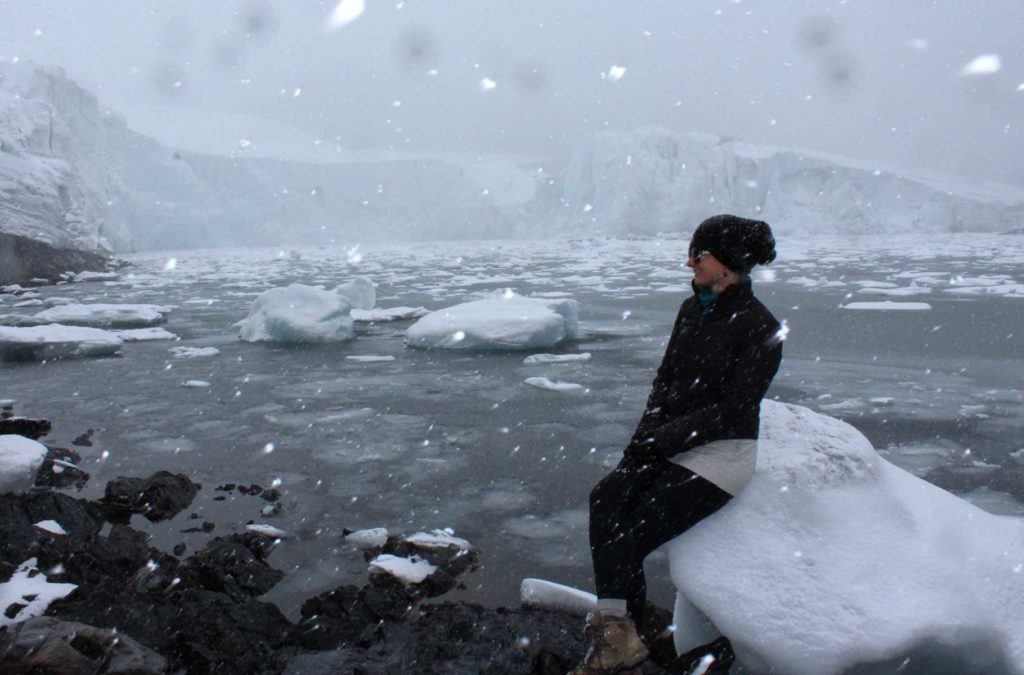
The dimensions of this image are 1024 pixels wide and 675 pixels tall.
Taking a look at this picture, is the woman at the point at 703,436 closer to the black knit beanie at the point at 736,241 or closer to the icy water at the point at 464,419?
the black knit beanie at the point at 736,241

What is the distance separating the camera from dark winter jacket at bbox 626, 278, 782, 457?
2.05 meters

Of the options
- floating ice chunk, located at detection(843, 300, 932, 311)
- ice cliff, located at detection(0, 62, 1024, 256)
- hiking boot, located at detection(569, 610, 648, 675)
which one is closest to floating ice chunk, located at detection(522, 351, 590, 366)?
hiking boot, located at detection(569, 610, 648, 675)

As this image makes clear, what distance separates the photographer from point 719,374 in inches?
83.2

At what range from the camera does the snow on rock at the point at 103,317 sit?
33.0ft

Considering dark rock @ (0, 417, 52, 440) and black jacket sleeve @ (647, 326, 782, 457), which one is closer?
black jacket sleeve @ (647, 326, 782, 457)

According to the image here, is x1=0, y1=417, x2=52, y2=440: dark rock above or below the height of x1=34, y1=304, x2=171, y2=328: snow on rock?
above

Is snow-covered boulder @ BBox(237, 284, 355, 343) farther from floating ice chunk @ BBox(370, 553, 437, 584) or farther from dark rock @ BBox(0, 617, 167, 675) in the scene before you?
dark rock @ BBox(0, 617, 167, 675)

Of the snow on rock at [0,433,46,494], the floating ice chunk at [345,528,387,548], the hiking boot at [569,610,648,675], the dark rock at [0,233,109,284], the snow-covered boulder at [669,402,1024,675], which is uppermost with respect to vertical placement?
the snow-covered boulder at [669,402,1024,675]

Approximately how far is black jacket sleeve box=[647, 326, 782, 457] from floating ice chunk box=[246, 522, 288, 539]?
72.4 inches

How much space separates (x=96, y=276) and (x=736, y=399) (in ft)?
71.8

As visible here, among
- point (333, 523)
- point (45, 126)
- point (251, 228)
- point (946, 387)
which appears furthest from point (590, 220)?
point (333, 523)

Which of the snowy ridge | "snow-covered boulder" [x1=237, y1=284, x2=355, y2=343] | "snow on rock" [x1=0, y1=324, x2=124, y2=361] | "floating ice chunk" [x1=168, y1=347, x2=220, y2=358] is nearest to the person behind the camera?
"snow on rock" [x1=0, y1=324, x2=124, y2=361]

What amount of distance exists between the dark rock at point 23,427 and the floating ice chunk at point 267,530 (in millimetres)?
2320

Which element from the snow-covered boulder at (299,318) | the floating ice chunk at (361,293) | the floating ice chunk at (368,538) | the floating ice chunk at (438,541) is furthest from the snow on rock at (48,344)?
the floating ice chunk at (438,541)
